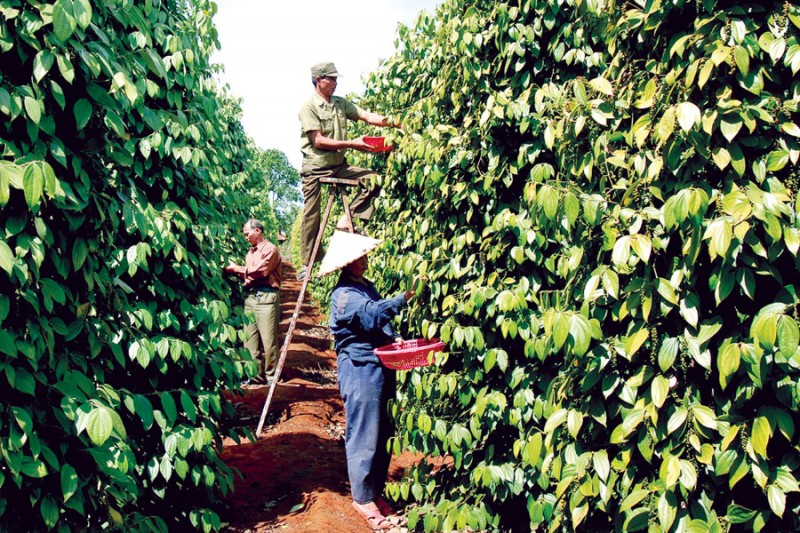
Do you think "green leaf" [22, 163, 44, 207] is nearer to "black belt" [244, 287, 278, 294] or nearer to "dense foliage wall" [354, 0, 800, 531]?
"dense foliage wall" [354, 0, 800, 531]

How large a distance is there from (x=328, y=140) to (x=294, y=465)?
3116 mm

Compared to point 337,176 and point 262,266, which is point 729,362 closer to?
point 337,176

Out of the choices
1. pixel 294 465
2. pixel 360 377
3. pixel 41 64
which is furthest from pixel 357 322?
pixel 41 64

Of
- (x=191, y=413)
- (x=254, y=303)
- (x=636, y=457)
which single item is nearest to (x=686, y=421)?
(x=636, y=457)

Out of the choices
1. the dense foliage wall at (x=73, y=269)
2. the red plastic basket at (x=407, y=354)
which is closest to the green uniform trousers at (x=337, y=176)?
the red plastic basket at (x=407, y=354)

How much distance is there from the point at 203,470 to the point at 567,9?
11.5 ft

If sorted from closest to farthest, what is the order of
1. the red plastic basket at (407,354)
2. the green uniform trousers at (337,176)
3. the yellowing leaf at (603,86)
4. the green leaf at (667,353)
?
the green leaf at (667,353), the yellowing leaf at (603,86), the red plastic basket at (407,354), the green uniform trousers at (337,176)

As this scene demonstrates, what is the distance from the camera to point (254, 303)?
7.98 metres

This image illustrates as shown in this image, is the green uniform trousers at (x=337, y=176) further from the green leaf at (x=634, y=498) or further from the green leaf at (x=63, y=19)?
the green leaf at (x=634, y=498)

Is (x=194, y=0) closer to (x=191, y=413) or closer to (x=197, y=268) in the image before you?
(x=197, y=268)

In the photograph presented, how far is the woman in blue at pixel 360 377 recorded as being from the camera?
405 centimetres

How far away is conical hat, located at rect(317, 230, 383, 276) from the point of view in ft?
13.3

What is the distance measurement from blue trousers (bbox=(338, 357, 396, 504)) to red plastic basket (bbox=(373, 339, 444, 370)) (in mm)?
183

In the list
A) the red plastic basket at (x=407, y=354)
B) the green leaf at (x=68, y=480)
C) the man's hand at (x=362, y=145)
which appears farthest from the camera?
the man's hand at (x=362, y=145)
